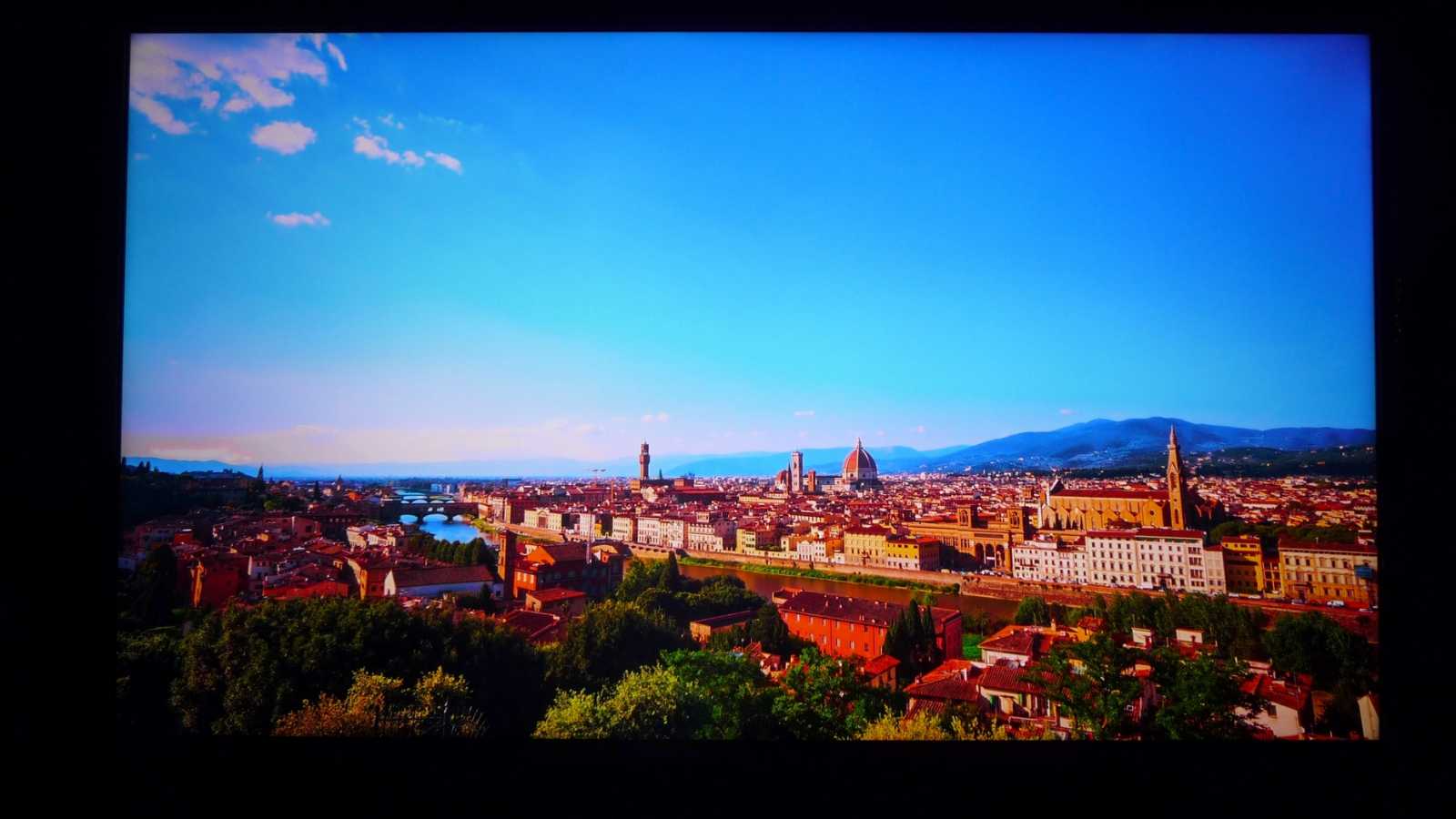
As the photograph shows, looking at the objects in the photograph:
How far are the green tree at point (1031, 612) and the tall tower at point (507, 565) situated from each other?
10.3 feet

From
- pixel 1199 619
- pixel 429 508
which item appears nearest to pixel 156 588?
pixel 429 508

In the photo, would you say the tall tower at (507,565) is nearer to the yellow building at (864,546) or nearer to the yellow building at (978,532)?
the yellow building at (864,546)

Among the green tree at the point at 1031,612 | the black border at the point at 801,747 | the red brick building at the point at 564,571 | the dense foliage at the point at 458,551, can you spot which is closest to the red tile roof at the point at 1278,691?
the black border at the point at 801,747

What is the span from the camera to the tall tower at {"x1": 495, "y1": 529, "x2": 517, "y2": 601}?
12.3ft

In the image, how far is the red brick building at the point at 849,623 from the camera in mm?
3469

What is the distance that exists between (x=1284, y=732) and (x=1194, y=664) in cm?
47

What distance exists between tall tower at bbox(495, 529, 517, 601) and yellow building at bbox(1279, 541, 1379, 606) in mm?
4527

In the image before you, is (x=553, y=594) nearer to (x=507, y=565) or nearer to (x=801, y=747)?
(x=507, y=565)

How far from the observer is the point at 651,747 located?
286 cm

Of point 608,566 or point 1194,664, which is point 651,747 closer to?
point 608,566

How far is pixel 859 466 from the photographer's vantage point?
3955 millimetres

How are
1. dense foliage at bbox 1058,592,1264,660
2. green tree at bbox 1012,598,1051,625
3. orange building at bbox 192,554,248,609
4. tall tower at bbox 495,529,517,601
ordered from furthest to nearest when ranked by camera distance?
1. tall tower at bbox 495,529,517,601
2. green tree at bbox 1012,598,1051,625
3. orange building at bbox 192,554,248,609
4. dense foliage at bbox 1058,592,1264,660

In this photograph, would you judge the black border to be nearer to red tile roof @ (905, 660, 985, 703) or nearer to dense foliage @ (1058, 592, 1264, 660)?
red tile roof @ (905, 660, 985, 703)

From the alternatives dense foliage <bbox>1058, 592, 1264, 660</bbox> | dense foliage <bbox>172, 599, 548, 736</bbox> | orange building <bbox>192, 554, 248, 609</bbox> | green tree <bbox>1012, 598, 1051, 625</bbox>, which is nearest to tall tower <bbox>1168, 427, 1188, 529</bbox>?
dense foliage <bbox>1058, 592, 1264, 660</bbox>
